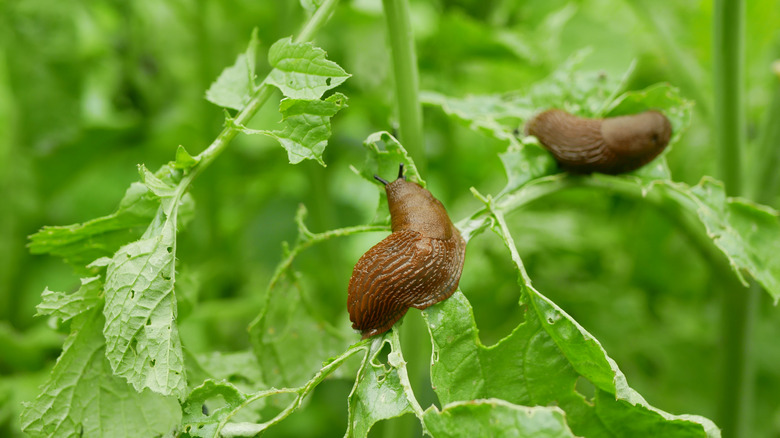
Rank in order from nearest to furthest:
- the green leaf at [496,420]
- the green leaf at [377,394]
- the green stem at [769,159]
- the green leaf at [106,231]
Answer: the green leaf at [496,420] < the green leaf at [377,394] < the green leaf at [106,231] < the green stem at [769,159]

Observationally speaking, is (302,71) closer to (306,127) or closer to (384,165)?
(306,127)

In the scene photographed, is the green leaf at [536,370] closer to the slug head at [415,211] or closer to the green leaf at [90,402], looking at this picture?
the slug head at [415,211]

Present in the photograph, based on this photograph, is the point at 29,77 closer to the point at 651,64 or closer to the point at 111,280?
the point at 111,280

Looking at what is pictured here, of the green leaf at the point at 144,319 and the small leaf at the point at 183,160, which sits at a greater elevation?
the small leaf at the point at 183,160

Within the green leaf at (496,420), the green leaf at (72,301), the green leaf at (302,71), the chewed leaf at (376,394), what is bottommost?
the green leaf at (496,420)

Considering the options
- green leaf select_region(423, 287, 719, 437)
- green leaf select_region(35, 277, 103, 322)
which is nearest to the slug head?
green leaf select_region(423, 287, 719, 437)

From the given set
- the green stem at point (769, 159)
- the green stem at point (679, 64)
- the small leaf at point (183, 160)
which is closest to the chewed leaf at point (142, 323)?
the small leaf at point (183, 160)
